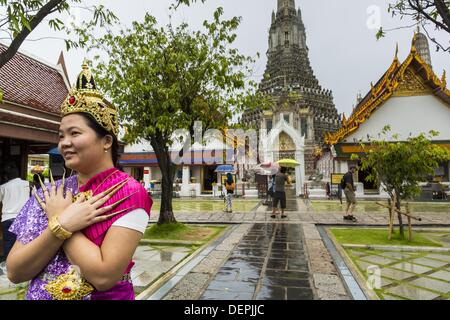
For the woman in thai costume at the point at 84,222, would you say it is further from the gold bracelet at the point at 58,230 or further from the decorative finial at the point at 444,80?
the decorative finial at the point at 444,80

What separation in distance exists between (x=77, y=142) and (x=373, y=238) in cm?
778

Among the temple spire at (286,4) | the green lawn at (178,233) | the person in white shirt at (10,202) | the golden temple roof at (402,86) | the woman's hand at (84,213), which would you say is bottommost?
the green lawn at (178,233)

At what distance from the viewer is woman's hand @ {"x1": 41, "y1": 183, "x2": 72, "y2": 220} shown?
1.34 m

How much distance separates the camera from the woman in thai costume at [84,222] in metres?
1.27

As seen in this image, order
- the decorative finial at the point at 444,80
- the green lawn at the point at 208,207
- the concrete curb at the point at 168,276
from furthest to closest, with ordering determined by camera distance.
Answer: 1. the decorative finial at the point at 444,80
2. the green lawn at the point at 208,207
3. the concrete curb at the point at 168,276

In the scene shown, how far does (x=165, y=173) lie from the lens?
8.61 m

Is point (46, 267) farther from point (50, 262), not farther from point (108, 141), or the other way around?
point (108, 141)

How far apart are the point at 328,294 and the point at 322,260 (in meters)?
1.70

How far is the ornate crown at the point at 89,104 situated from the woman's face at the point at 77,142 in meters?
0.05

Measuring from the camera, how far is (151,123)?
786 centimetres

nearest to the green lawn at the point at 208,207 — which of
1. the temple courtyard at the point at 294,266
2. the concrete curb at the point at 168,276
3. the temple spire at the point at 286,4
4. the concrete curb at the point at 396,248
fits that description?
the temple courtyard at the point at 294,266
